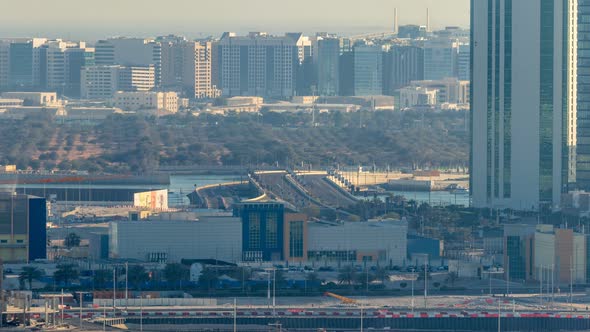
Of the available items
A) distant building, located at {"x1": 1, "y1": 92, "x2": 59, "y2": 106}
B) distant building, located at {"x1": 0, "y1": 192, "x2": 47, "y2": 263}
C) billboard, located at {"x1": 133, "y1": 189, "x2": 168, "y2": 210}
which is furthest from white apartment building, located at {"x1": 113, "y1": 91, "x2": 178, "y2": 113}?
distant building, located at {"x1": 0, "y1": 192, "x2": 47, "y2": 263}

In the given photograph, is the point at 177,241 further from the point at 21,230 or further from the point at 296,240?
the point at 21,230

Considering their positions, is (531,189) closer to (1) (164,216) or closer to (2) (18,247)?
(1) (164,216)

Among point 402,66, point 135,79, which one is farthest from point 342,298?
point 402,66

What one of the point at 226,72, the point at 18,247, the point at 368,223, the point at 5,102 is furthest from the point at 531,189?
the point at 226,72

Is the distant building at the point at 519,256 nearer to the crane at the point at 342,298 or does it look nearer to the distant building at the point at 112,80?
the crane at the point at 342,298

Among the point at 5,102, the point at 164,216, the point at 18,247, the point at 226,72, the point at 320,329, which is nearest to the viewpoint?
the point at 320,329

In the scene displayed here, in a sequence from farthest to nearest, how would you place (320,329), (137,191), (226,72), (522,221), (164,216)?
(226,72) < (137,191) < (522,221) < (164,216) < (320,329)
